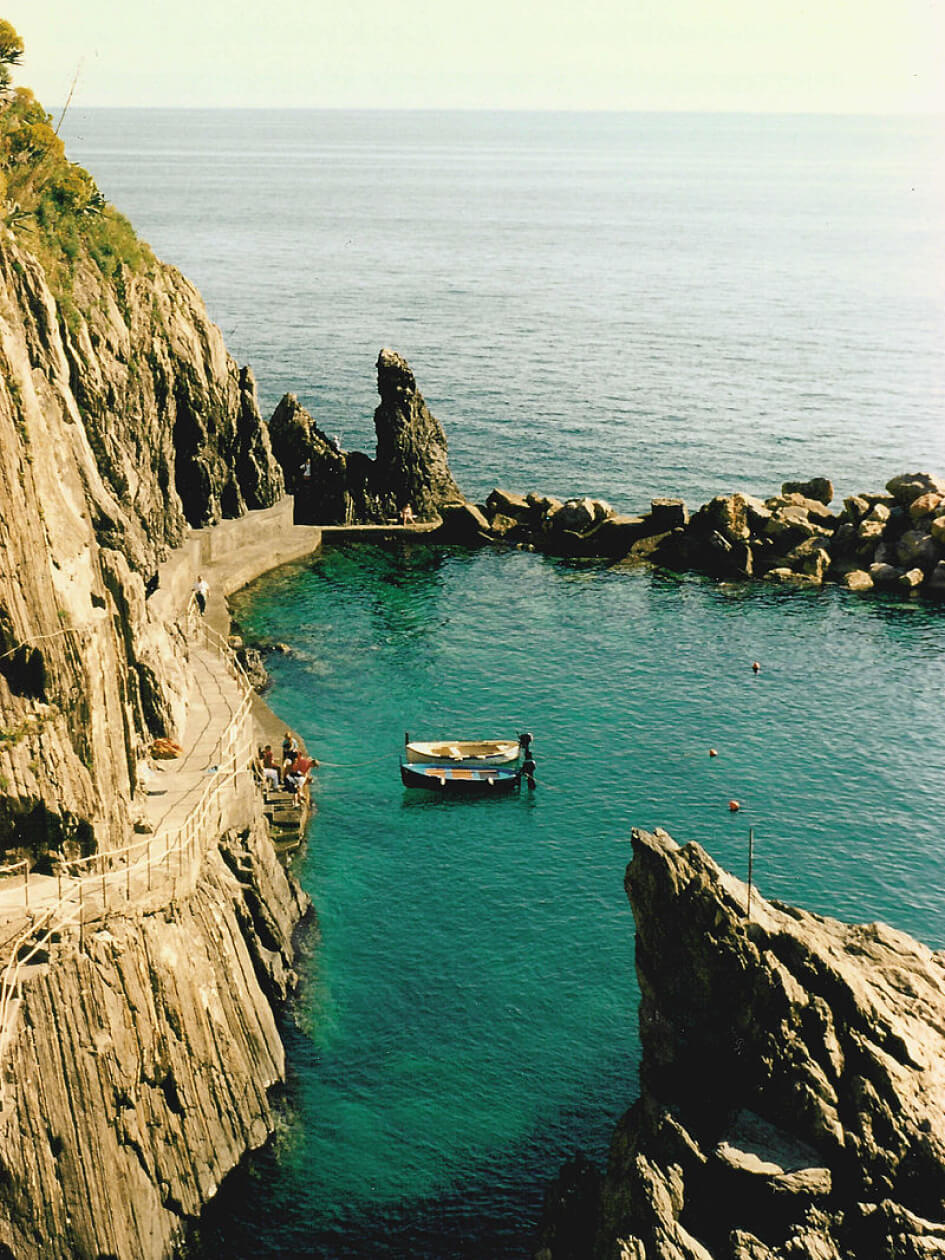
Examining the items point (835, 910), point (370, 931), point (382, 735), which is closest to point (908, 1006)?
point (835, 910)

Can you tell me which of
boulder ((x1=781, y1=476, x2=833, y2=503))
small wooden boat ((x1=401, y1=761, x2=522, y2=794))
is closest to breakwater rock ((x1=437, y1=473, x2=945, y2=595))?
boulder ((x1=781, y1=476, x2=833, y2=503))

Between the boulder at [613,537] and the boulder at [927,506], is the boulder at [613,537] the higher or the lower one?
the lower one

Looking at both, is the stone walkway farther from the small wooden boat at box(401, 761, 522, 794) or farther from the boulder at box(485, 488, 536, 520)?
the boulder at box(485, 488, 536, 520)

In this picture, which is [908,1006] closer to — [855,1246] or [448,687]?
[855,1246]

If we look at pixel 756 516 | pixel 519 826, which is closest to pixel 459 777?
pixel 519 826

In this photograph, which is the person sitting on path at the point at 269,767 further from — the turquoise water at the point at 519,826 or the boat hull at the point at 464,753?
the boat hull at the point at 464,753

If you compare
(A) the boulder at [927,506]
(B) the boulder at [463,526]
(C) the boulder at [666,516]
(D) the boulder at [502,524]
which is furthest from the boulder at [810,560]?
(B) the boulder at [463,526]
